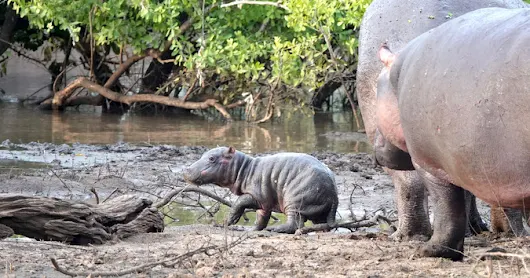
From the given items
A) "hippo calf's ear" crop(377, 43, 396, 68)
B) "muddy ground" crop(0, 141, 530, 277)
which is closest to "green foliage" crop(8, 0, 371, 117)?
"muddy ground" crop(0, 141, 530, 277)

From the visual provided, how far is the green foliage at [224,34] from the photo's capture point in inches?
501

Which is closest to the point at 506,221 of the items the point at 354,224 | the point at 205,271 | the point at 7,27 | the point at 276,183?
the point at 354,224

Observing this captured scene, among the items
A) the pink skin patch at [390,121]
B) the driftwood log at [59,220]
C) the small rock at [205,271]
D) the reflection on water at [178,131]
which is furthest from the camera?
the reflection on water at [178,131]

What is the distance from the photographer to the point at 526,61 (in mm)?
3334

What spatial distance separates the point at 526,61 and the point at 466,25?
0.64m

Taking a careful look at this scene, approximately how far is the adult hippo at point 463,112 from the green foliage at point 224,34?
7642 millimetres

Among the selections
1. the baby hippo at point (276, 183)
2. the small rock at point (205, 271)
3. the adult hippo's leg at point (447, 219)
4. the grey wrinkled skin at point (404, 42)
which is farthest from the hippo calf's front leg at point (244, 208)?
the small rock at point (205, 271)

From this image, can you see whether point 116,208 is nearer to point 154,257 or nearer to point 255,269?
point 154,257

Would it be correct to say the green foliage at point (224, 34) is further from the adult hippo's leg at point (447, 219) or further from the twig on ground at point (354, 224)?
the adult hippo's leg at point (447, 219)

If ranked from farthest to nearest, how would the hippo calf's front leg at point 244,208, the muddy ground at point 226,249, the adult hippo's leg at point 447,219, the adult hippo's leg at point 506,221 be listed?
the hippo calf's front leg at point 244,208, the adult hippo's leg at point 506,221, the adult hippo's leg at point 447,219, the muddy ground at point 226,249

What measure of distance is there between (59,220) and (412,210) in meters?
2.02

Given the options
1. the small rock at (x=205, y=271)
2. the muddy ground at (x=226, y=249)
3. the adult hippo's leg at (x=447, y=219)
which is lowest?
the muddy ground at (x=226, y=249)

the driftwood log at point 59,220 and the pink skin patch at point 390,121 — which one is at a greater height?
the pink skin patch at point 390,121

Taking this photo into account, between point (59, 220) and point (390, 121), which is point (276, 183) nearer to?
point (59, 220)
